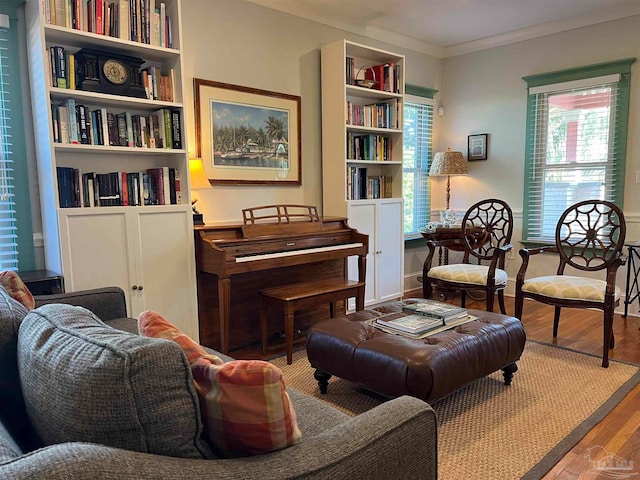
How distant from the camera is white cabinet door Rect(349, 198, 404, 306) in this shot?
404 centimetres

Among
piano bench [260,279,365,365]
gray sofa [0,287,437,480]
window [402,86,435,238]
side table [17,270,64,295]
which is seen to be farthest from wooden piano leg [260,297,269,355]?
window [402,86,435,238]

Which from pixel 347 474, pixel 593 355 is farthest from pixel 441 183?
pixel 347 474

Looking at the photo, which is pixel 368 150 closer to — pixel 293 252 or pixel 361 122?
pixel 361 122

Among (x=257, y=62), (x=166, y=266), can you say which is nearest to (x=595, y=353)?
(x=166, y=266)

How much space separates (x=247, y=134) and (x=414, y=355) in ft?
7.39

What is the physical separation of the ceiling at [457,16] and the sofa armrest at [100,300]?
252 centimetres

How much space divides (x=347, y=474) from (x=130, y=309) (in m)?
2.25

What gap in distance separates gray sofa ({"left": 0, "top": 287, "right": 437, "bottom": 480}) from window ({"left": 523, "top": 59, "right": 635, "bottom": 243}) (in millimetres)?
3973

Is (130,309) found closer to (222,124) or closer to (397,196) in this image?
(222,124)

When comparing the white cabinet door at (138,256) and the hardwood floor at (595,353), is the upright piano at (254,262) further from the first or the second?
the hardwood floor at (595,353)

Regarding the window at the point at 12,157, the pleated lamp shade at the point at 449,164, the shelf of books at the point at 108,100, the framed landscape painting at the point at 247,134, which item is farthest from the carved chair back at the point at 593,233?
the window at the point at 12,157

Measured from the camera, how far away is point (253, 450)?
86 cm

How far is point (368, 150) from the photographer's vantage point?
4.19 m

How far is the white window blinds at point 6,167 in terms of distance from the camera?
103 inches
